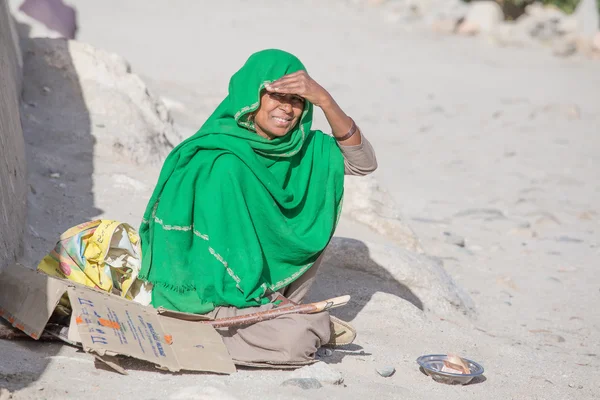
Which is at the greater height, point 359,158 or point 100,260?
point 359,158

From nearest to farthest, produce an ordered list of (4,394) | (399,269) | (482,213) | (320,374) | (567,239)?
(4,394) < (320,374) < (399,269) < (567,239) < (482,213)

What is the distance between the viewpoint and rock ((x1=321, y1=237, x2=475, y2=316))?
4.91m

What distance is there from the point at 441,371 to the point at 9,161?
232 centimetres

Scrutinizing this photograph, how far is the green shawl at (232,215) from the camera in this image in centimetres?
351

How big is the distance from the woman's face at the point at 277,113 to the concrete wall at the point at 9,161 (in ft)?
3.97

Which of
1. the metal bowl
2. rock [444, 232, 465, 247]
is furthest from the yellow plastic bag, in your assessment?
rock [444, 232, 465, 247]

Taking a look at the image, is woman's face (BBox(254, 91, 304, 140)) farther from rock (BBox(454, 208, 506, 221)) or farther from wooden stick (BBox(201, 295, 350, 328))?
rock (BBox(454, 208, 506, 221))

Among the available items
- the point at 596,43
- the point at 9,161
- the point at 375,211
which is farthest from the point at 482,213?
the point at 596,43

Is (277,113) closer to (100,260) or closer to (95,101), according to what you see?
(100,260)

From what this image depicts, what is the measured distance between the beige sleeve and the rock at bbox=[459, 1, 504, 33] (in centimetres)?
1325

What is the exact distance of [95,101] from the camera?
6137 millimetres

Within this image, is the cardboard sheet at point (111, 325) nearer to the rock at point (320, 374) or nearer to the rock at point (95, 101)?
the rock at point (320, 374)

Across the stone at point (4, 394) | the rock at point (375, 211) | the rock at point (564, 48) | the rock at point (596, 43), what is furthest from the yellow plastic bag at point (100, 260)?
the rock at point (596, 43)

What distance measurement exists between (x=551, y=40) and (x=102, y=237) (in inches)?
540
